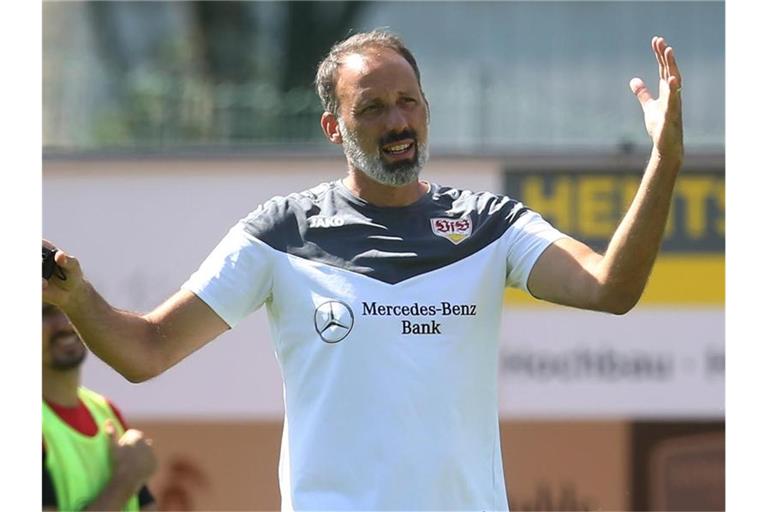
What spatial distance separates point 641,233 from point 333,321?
81 cm

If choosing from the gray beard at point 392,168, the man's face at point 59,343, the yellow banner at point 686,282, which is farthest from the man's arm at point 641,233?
→ the yellow banner at point 686,282

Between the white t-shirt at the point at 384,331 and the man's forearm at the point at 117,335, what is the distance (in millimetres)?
190

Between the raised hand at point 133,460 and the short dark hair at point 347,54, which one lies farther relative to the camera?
the raised hand at point 133,460

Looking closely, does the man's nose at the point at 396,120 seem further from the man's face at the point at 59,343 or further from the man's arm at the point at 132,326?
the man's face at the point at 59,343

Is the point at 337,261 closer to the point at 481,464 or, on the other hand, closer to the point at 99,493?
the point at 481,464

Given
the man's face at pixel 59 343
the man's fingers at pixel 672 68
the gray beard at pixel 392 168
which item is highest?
the man's fingers at pixel 672 68

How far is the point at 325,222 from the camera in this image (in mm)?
3898

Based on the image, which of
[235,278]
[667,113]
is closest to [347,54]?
[235,278]

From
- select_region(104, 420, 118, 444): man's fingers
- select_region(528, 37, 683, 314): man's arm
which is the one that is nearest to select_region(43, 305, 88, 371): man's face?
select_region(104, 420, 118, 444): man's fingers

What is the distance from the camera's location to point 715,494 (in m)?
9.75

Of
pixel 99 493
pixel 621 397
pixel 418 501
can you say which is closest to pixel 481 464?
pixel 418 501

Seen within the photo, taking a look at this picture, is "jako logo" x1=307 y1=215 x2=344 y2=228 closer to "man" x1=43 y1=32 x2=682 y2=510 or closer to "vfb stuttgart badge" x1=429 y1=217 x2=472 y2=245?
"man" x1=43 y1=32 x2=682 y2=510

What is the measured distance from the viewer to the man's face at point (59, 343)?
591 centimetres

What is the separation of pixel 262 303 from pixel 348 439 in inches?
17.7
